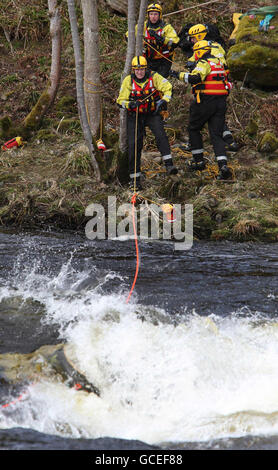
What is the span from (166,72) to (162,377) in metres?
6.76

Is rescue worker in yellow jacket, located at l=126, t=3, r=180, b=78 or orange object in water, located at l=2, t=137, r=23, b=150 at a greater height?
rescue worker in yellow jacket, located at l=126, t=3, r=180, b=78

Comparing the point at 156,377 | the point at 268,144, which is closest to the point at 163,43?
the point at 268,144

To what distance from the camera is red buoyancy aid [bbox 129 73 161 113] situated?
25.9ft

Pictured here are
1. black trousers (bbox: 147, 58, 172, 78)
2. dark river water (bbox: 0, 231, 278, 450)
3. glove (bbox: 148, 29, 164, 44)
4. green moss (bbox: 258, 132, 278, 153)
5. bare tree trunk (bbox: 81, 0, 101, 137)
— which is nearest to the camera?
dark river water (bbox: 0, 231, 278, 450)

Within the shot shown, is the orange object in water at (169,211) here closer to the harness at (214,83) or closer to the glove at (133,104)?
the glove at (133,104)

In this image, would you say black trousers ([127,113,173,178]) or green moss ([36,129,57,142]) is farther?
green moss ([36,129,57,142])

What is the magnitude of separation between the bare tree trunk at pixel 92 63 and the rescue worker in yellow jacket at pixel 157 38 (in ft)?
3.63

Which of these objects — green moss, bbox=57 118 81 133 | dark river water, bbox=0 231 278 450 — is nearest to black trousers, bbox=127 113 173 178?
dark river water, bbox=0 231 278 450

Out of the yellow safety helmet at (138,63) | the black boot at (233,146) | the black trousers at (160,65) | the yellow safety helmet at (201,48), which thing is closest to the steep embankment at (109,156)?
the black boot at (233,146)

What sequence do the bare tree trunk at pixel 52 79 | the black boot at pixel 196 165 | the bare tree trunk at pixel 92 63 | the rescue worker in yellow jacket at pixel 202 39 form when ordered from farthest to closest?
1. the bare tree trunk at pixel 52 79
2. the black boot at pixel 196 165
3. the bare tree trunk at pixel 92 63
4. the rescue worker in yellow jacket at pixel 202 39

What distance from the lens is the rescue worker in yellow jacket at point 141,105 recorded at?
788cm

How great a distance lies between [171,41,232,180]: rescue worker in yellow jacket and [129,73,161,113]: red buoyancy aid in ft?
1.66

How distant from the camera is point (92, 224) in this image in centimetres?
778

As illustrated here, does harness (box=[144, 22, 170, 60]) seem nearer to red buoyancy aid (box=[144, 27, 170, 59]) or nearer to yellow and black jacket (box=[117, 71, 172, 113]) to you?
red buoyancy aid (box=[144, 27, 170, 59])
